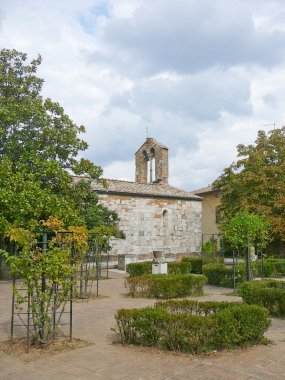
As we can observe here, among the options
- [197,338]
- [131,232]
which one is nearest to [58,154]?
[131,232]

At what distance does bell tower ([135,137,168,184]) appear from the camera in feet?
98.9

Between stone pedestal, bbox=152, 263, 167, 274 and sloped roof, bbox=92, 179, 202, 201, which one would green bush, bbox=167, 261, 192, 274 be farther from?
sloped roof, bbox=92, 179, 202, 201

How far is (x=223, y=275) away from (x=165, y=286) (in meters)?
4.10

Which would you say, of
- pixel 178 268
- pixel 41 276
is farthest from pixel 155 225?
pixel 41 276

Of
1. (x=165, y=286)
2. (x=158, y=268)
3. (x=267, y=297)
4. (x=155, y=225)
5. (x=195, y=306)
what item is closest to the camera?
(x=195, y=306)

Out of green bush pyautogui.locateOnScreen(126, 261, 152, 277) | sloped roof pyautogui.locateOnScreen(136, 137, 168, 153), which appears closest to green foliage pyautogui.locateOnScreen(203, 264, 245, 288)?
green bush pyautogui.locateOnScreen(126, 261, 152, 277)

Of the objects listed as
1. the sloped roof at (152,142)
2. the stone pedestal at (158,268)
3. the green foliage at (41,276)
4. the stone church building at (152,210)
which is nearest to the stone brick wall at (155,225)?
the stone church building at (152,210)

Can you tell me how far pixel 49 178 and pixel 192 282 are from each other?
7.77 metres

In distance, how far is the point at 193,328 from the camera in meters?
6.61

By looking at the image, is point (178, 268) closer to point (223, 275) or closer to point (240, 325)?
point (223, 275)

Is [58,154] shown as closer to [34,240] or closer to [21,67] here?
[21,67]

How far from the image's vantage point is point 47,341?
278 inches

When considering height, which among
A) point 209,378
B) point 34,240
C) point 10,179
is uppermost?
point 10,179

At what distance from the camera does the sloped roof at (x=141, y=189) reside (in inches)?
1024
